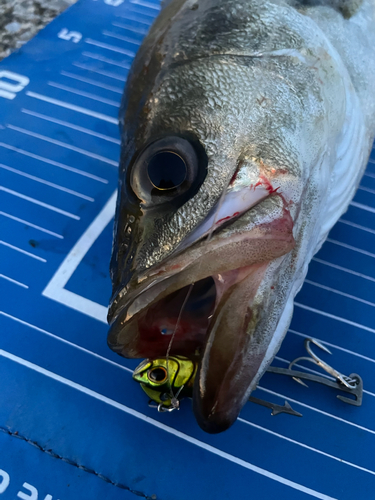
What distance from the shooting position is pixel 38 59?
167 cm

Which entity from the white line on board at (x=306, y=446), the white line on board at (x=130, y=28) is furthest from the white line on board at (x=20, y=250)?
the white line on board at (x=130, y=28)

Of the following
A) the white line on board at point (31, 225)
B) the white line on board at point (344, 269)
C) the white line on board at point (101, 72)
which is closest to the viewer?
the white line on board at point (344, 269)

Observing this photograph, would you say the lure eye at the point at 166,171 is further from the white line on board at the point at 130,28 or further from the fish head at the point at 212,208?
the white line on board at the point at 130,28

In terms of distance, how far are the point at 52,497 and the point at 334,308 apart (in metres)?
0.88

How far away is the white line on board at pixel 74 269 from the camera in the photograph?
3.66 ft

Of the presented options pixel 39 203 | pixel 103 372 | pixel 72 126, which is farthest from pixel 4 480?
pixel 72 126

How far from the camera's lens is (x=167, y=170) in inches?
25.1

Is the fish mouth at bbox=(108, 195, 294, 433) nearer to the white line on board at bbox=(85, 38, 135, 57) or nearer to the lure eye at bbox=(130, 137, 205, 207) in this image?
the lure eye at bbox=(130, 137, 205, 207)

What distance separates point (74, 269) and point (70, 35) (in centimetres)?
123

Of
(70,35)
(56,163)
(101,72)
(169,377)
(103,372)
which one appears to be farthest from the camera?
(70,35)

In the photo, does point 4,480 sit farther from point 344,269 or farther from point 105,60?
point 105,60

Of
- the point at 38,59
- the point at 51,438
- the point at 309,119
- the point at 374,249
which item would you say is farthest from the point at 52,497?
the point at 38,59

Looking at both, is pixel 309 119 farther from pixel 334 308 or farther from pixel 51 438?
pixel 51 438

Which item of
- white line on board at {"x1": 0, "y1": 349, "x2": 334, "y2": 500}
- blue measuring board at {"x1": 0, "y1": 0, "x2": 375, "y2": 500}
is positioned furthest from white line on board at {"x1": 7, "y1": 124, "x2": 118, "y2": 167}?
white line on board at {"x1": 0, "y1": 349, "x2": 334, "y2": 500}
